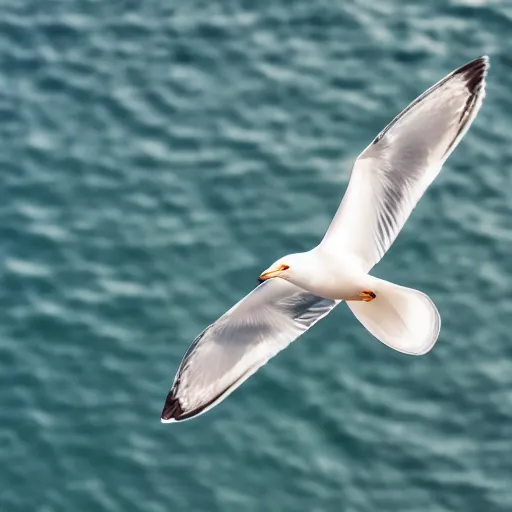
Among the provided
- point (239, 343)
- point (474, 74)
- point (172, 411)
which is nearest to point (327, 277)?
point (239, 343)

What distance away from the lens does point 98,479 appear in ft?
44.5

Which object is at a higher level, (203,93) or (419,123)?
(203,93)

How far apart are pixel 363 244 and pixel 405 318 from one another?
2.20ft

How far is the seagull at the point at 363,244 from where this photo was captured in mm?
10406

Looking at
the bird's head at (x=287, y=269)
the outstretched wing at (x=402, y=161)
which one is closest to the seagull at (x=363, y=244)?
the outstretched wing at (x=402, y=161)

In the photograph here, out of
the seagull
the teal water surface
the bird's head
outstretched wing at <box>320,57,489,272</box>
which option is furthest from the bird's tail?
the teal water surface

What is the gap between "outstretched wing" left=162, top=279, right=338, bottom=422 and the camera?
1062 cm

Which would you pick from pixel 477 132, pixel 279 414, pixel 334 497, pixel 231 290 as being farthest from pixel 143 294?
pixel 477 132

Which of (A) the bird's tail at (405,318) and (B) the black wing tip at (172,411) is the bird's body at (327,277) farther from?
(B) the black wing tip at (172,411)

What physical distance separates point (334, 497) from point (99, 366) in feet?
8.59

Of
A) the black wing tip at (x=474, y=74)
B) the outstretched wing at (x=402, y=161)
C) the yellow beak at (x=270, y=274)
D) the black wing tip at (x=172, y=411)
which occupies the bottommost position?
the black wing tip at (x=172, y=411)

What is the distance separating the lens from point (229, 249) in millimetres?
15242

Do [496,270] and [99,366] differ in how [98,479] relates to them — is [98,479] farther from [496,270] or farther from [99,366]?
[496,270]

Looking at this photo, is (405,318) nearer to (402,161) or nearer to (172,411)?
(402,161)
